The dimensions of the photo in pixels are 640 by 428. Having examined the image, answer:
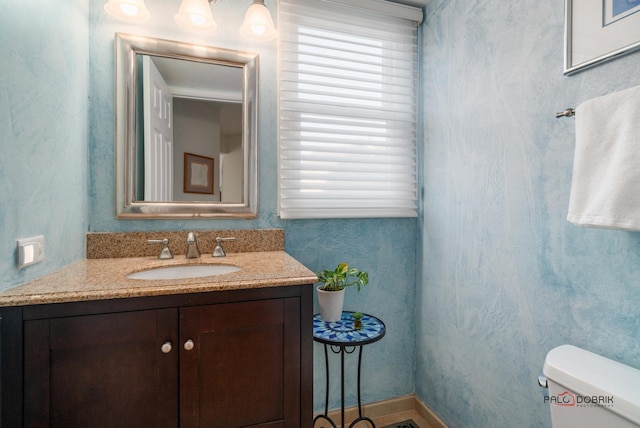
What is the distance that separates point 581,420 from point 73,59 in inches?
84.3

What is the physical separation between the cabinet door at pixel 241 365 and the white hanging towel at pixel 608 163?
37.3 inches

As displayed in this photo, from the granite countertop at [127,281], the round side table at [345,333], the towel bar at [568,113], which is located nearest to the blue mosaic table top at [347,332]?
the round side table at [345,333]

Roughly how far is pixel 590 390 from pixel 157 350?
1.24 meters

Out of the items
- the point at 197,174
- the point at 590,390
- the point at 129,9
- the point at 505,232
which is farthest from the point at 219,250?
the point at 590,390

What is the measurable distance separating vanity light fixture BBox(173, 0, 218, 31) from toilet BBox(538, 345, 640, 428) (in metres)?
1.83

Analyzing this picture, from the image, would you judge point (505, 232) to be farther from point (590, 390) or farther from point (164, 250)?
point (164, 250)

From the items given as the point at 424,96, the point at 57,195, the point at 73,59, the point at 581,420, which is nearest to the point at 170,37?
the point at 73,59

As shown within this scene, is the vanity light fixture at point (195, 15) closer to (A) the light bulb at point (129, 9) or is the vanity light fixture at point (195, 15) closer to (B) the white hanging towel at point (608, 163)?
(A) the light bulb at point (129, 9)

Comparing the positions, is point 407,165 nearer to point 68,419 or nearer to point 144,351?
point 144,351

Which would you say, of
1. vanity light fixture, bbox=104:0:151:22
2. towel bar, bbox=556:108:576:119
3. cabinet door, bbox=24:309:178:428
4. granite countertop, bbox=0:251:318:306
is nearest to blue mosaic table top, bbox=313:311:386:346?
granite countertop, bbox=0:251:318:306

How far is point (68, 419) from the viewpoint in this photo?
0.94 m

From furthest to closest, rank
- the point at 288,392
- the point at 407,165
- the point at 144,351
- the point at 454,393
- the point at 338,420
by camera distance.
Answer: the point at 407,165
the point at 338,420
the point at 454,393
the point at 288,392
the point at 144,351

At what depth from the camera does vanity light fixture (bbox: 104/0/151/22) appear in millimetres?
1329

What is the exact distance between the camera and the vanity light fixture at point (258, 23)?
1.46 metres
